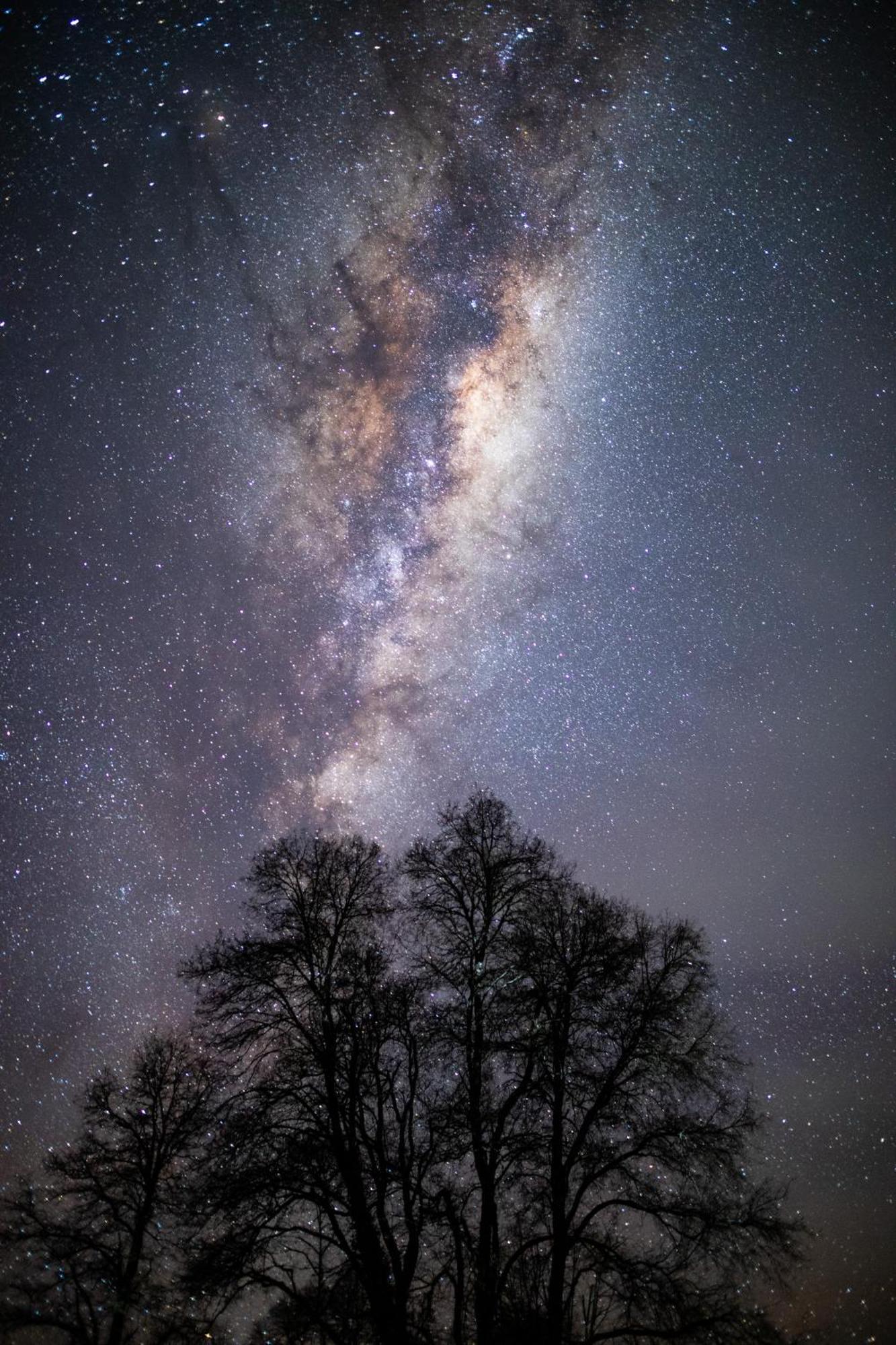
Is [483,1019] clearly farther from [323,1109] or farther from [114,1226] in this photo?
[114,1226]

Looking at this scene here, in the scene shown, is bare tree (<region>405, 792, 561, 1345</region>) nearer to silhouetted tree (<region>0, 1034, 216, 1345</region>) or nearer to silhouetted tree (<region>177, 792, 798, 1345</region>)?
silhouetted tree (<region>177, 792, 798, 1345</region>)

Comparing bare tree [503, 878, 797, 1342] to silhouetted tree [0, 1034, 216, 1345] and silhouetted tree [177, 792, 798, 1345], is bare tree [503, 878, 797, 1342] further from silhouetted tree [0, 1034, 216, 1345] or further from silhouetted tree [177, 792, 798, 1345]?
silhouetted tree [0, 1034, 216, 1345]

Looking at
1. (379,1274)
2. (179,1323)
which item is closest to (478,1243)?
(379,1274)

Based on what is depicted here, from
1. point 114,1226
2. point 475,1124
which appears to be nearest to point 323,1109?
point 475,1124

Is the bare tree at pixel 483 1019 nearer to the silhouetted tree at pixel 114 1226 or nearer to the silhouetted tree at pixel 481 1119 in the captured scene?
the silhouetted tree at pixel 481 1119

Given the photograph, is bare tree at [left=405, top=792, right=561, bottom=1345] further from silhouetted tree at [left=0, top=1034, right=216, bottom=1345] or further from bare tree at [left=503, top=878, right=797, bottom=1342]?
silhouetted tree at [left=0, top=1034, right=216, bottom=1345]

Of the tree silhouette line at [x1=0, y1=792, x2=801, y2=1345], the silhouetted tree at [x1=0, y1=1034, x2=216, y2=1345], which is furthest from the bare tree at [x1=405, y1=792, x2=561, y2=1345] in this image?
the silhouetted tree at [x1=0, y1=1034, x2=216, y2=1345]

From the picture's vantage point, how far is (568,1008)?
11.5m

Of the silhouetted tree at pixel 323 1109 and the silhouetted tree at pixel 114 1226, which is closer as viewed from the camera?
the silhouetted tree at pixel 323 1109

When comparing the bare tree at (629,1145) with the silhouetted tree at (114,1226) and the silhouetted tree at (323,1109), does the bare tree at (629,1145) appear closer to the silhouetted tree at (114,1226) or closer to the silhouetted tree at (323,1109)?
the silhouetted tree at (323,1109)

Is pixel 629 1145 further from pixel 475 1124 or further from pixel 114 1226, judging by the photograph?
pixel 114 1226

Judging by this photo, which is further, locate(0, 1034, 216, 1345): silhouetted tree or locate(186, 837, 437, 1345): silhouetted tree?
locate(0, 1034, 216, 1345): silhouetted tree

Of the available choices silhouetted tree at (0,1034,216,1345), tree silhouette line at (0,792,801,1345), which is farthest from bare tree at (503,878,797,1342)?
silhouetted tree at (0,1034,216,1345)

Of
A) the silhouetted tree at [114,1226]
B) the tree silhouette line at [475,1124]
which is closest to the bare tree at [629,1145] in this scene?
the tree silhouette line at [475,1124]
